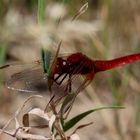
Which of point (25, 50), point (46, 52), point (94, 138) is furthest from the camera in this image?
point (25, 50)

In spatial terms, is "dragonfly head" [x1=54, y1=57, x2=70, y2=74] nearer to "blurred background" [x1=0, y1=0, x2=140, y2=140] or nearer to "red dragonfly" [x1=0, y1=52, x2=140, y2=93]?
"red dragonfly" [x1=0, y1=52, x2=140, y2=93]

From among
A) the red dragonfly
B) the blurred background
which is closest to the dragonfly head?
the red dragonfly

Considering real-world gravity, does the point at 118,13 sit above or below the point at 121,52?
above

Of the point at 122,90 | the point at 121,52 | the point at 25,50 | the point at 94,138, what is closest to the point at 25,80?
the point at 122,90

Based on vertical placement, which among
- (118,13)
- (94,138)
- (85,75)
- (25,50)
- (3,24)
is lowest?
(94,138)

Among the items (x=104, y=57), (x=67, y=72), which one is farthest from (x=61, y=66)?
(x=104, y=57)

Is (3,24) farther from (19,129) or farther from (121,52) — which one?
(121,52)

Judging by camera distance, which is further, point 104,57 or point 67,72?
point 104,57

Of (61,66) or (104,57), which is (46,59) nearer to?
(61,66)
